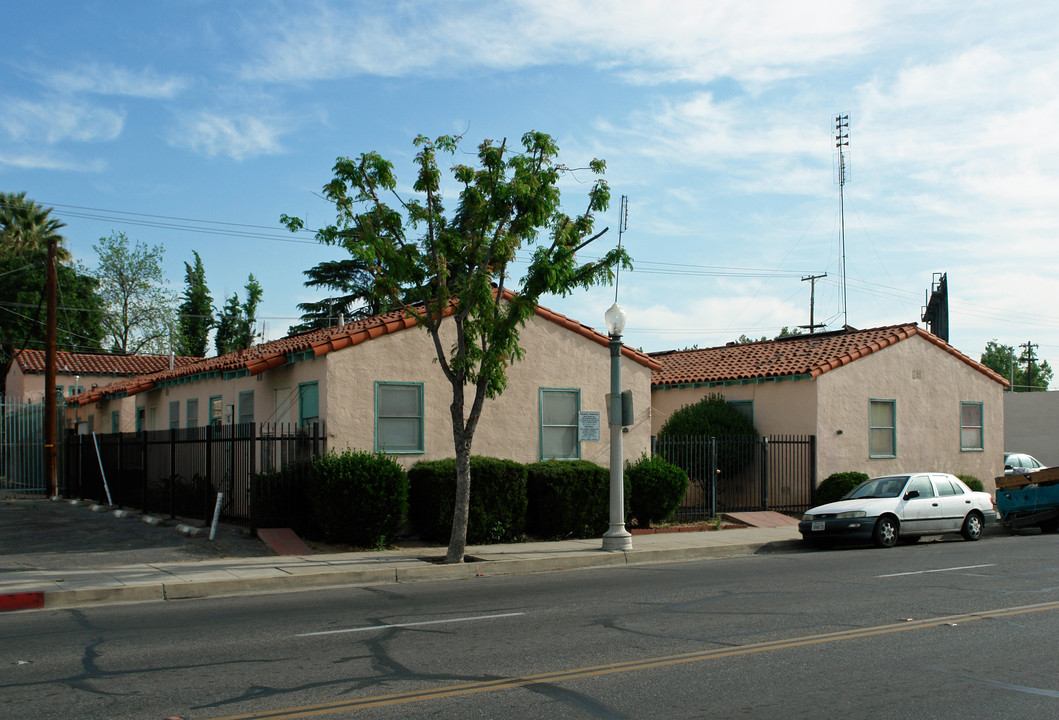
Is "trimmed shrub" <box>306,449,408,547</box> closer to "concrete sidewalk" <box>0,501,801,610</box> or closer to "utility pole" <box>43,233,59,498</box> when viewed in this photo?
"concrete sidewalk" <box>0,501,801,610</box>

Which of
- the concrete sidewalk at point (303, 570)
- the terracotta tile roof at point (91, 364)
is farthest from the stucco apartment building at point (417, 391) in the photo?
the terracotta tile roof at point (91, 364)

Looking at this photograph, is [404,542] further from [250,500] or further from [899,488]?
[899,488]

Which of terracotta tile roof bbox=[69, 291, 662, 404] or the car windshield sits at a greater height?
terracotta tile roof bbox=[69, 291, 662, 404]

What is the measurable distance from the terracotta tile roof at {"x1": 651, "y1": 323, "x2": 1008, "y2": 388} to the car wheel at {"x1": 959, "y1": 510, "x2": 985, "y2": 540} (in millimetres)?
5460

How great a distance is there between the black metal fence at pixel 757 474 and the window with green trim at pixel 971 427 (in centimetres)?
628

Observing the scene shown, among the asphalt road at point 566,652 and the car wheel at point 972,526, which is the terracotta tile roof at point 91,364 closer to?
the car wheel at point 972,526

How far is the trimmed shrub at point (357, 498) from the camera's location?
15383mm

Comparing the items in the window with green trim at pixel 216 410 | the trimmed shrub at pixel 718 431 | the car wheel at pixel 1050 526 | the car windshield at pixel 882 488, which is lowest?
the car wheel at pixel 1050 526

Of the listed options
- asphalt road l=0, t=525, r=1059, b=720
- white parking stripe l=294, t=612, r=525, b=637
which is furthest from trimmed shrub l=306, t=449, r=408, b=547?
white parking stripe l=294, t=612, r=525, b=637

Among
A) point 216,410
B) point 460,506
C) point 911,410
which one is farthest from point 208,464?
point 911,410

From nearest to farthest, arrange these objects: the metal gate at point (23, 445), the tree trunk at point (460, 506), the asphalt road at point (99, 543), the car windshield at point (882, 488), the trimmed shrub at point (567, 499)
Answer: the asphalt road at point (99, 543) < the tree trunk at point (460, 506) < the trimmed shrub at point (567, 499) < the car windshield at point (882, 488) < the metal gate at point (23, 445)

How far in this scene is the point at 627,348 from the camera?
2012 cm

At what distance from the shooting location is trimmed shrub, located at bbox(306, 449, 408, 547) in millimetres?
15383

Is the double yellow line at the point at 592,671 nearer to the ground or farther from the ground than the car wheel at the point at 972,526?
farther from the ground
